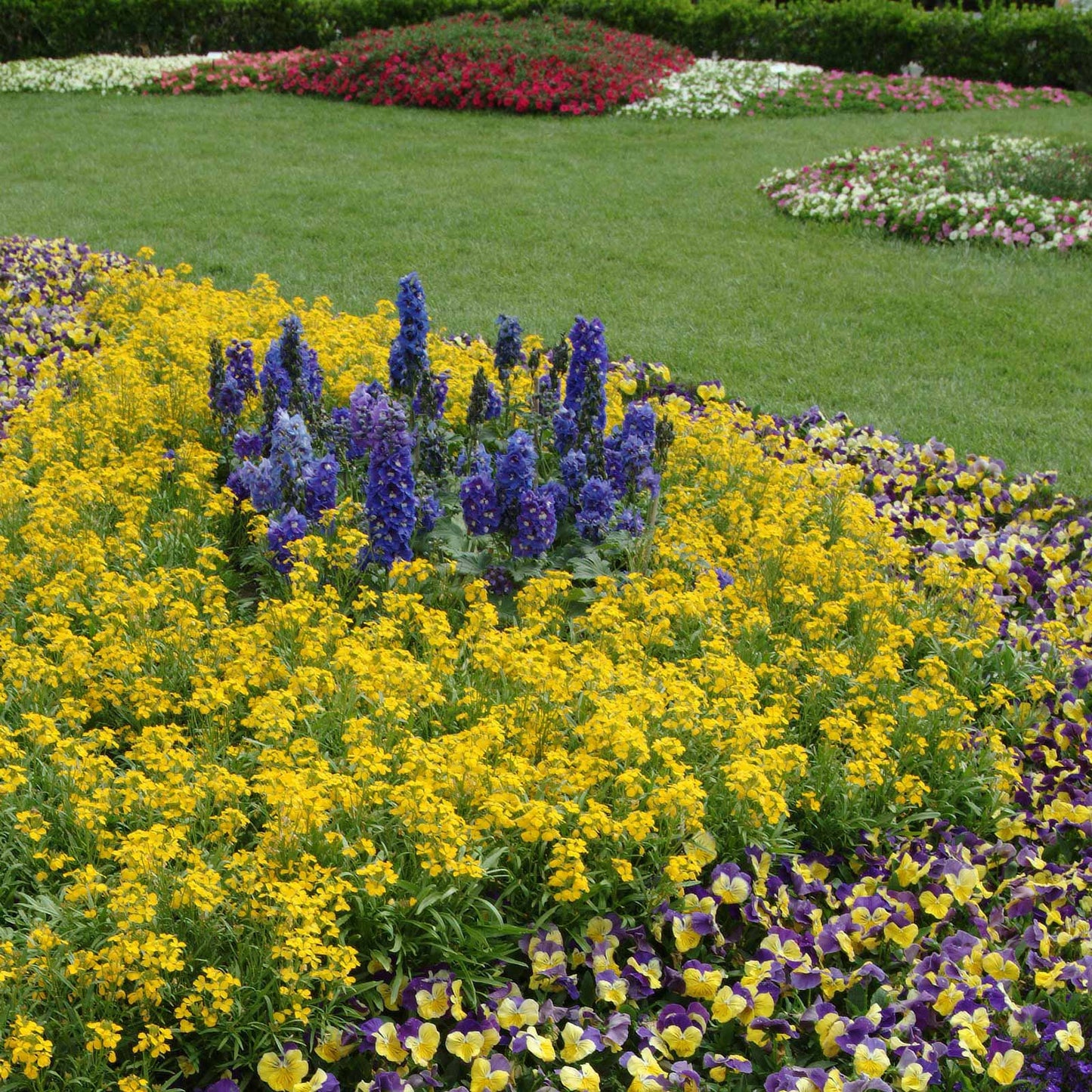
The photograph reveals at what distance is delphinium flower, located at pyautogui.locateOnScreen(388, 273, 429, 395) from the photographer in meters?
4.91

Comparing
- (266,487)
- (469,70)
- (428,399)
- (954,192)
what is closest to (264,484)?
(266,487)

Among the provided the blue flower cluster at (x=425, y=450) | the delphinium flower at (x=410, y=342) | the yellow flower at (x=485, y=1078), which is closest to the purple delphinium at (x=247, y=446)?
the blue flower cluster at (x=425, y=450)

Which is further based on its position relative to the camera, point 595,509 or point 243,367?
point 243,367

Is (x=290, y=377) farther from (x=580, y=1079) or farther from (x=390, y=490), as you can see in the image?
(x=580, y=1079)

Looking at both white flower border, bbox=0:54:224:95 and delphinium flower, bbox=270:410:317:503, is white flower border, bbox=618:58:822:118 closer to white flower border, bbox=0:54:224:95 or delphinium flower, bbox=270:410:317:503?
white flower border, bbox=0:54:224:95

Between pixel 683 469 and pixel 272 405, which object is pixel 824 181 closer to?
pixel 683 469

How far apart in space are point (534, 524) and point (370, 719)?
1.24 m

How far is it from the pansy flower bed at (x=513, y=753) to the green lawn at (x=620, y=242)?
1.89 m

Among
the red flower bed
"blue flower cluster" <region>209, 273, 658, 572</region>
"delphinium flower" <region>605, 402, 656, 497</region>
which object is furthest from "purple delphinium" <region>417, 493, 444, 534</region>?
the red flower bed

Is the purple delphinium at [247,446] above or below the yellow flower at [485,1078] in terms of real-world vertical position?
above

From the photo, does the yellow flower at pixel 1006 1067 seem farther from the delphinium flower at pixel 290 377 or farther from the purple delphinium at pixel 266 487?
the delphinium flower at pixel 290 377

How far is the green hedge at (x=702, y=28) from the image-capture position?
17.1 m

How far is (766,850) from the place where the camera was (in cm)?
358

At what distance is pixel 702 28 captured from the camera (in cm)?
1812
